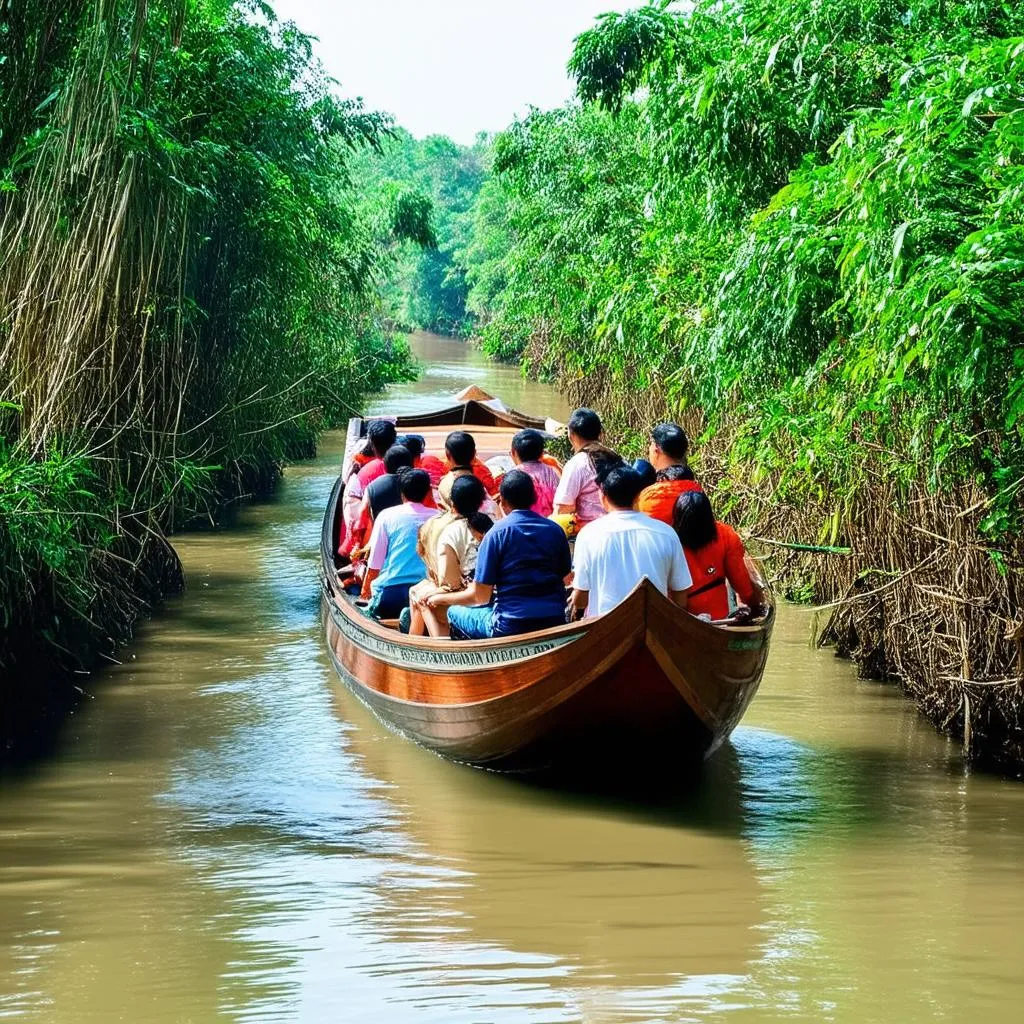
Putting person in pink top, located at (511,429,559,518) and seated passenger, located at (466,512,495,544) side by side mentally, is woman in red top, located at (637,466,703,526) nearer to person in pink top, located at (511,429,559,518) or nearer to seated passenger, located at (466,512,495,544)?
seated passenger, located at (466,512,495,544)

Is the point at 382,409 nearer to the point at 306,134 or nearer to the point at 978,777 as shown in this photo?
the point at 306,134

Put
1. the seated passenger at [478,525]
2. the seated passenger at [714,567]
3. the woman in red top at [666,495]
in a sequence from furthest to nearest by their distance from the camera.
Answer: the seated passenger at [478,525]
the woman in red top at [666,495]
the seated passenger at [714,567]

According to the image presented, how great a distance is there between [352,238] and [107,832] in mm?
12480

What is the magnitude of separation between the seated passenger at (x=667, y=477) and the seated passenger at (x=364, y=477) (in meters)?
3.06

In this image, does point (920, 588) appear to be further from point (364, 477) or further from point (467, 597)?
point (364, 477)

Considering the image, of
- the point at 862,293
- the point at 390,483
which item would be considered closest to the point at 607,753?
the point at 862,293

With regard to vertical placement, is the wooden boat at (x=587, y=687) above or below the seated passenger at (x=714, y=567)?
below

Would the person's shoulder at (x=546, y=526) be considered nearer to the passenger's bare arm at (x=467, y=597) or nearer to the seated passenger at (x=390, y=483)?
the passenger's bare arm at (x=467, y=597)

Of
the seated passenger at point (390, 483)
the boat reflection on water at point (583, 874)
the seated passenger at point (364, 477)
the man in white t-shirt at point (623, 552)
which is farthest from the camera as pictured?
the seated passenger at point (364, 477)

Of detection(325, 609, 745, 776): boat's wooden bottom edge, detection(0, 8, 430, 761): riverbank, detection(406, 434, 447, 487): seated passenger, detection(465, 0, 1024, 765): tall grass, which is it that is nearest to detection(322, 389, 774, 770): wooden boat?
detection(325, 609, 745, 776): boat's wooden bottom edge

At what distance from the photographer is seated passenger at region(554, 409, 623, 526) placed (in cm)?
897

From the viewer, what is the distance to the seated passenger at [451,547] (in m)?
7.92

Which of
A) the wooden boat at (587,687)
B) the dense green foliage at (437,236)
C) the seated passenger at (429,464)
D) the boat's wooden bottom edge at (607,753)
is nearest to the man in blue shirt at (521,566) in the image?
the wooden boat at (587,687)

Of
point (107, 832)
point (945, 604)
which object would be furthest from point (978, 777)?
point (107, 832)
